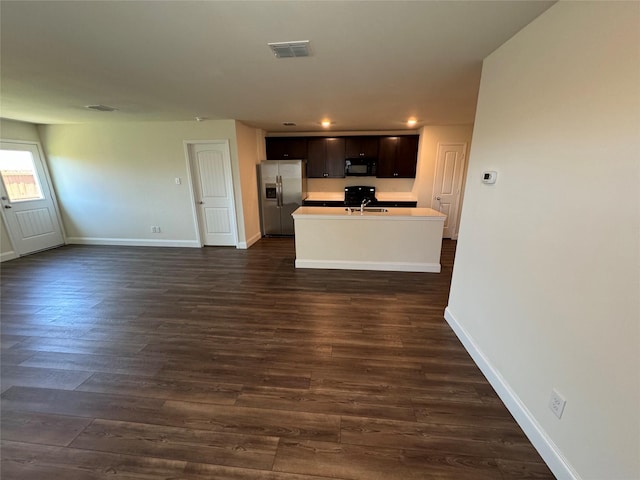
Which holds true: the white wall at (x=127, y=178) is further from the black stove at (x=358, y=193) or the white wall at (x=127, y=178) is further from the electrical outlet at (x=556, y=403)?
the electrical outlet at (x=556, y=403)

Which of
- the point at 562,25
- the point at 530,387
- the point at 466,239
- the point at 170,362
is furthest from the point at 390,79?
the point at 170,362

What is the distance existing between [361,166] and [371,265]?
111 inches

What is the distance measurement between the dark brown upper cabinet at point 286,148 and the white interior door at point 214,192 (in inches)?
60.2

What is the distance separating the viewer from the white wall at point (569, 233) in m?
0.98

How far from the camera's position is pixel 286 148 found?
5898 mm

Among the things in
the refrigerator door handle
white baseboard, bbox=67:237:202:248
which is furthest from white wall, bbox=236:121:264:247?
white baseboard, bbox=67:237:202:248

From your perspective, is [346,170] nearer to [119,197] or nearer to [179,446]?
[119,197]

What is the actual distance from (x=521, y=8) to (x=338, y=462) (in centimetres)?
262

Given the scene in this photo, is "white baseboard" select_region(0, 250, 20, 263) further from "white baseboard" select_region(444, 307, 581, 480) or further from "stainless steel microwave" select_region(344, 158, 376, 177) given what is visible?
"white baseboard" select_region(444, 307, 581, 480)

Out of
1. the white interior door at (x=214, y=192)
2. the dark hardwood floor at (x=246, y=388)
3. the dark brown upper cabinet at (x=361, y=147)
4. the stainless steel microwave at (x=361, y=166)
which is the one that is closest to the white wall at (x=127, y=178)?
the white interior door at (x=214, y=192)

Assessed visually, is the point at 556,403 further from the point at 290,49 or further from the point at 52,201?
the point at 52,201

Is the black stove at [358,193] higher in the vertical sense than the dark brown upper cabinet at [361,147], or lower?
lower

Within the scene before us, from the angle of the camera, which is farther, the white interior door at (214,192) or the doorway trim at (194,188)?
the white interior door at (214,192)

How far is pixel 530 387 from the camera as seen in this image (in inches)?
58.4
